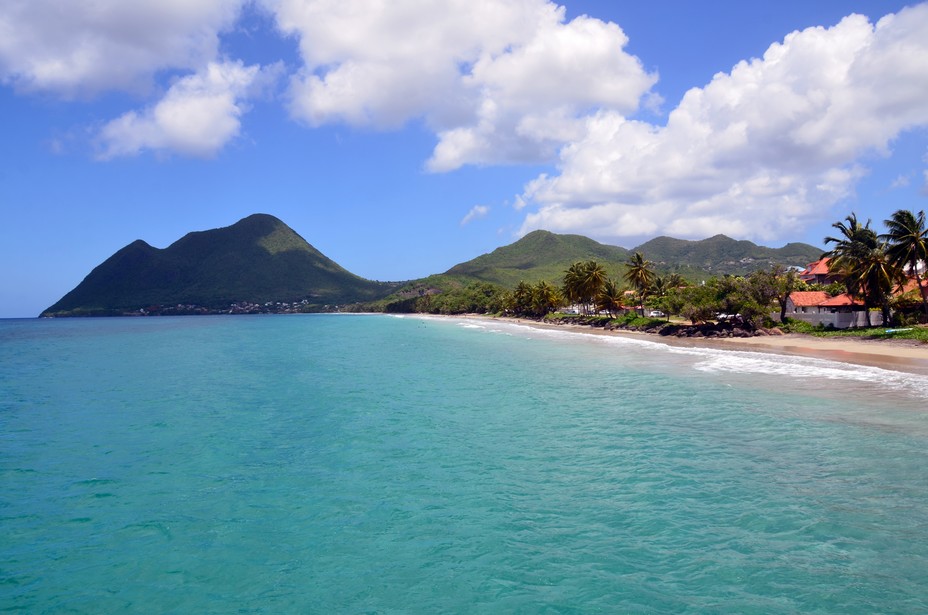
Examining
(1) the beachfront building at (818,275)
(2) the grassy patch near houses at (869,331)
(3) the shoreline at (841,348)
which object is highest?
(1) the beachfront building at (818,275)

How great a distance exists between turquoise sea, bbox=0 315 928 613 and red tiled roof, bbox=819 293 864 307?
38.3 meters

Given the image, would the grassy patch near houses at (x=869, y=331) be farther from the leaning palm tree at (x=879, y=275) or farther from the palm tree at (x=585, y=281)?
the palm tree at (x=585, y=281)

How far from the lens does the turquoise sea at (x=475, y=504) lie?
737 cm

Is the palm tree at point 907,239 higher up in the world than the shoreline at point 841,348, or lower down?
higher up

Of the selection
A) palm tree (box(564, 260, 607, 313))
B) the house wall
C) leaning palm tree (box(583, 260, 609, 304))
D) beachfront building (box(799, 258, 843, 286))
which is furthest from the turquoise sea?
beachfront building (box(799, 258, 843, 286))

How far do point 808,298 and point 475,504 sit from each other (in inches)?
2374

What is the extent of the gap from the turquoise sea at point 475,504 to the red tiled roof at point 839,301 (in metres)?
38.3

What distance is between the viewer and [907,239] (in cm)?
4269

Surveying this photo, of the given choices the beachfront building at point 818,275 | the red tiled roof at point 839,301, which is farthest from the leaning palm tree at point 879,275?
the beachfront building at point 818,275

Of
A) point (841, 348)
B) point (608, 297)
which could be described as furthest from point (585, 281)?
point (841, 348)

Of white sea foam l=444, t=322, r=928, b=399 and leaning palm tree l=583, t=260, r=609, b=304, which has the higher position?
leaning palm tree l=583, t=260, r=609, b=304

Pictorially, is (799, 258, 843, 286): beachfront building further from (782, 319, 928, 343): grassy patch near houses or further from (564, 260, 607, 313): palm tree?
(782, 319, 928, 343): grassy patch near houses

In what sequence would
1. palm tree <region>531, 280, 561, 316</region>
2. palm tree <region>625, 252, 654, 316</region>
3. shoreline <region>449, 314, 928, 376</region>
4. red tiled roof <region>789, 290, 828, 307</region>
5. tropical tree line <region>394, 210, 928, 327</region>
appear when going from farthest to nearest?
1. palm tree <region>531, 280, 561, 316</region>
2. palm tree <region>625, 252, 654, 316</region>
3. red tiled roof <region>789, 290, 828, 307</region>
4. tropical tree line <region>394, 210, 928, 327</region>
5. shoreline <region>449, 314, 928, 376</region>

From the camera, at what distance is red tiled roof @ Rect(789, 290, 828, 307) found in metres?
57.4
